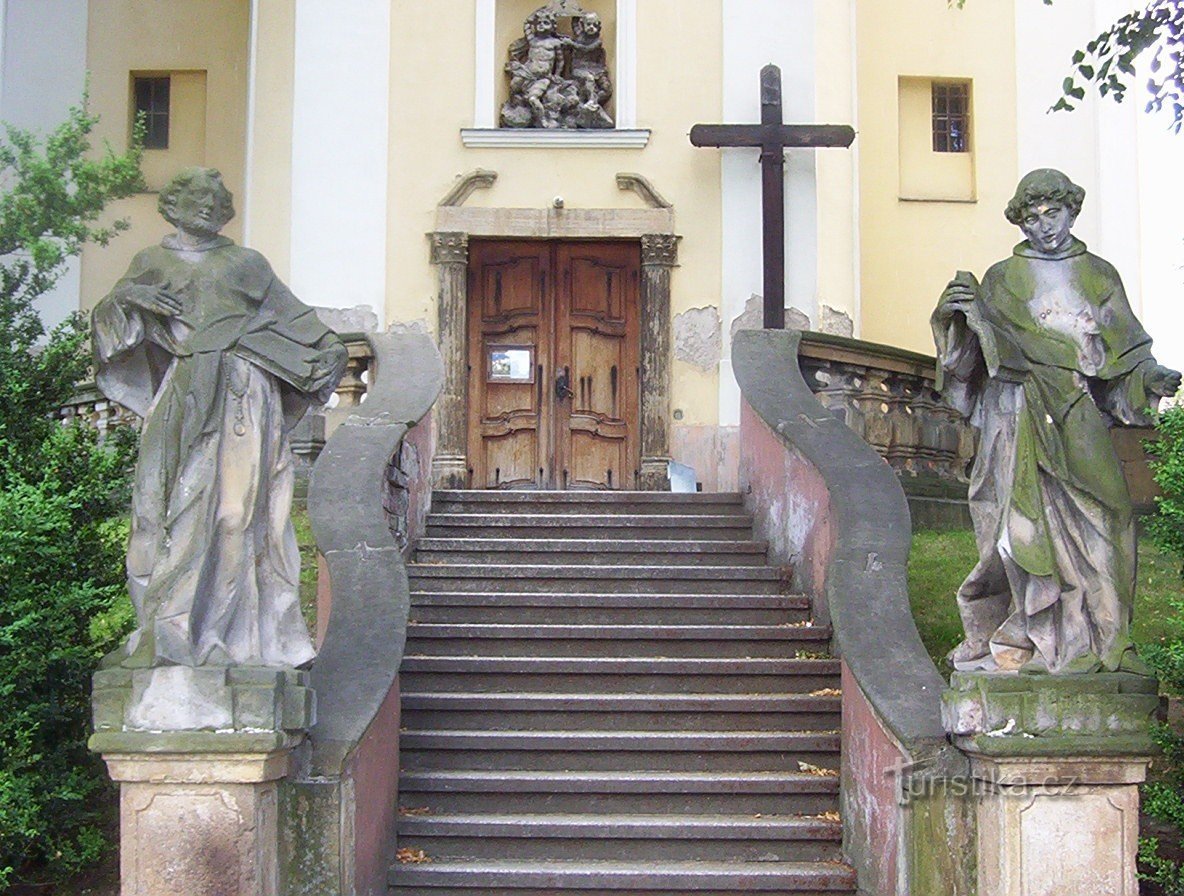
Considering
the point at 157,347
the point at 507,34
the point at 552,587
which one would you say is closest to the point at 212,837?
the point at 157,347

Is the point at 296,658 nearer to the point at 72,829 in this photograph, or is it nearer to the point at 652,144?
the point at 72,829

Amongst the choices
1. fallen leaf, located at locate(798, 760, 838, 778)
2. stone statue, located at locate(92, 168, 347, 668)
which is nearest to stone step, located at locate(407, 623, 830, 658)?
fallen leaf, located at locate(798, 760, 838, 778)

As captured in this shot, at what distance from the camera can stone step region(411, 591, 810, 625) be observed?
10.4 metres

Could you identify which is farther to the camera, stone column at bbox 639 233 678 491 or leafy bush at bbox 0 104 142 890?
stone column at bbox 639 233 678 491

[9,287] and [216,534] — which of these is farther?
[9,287]

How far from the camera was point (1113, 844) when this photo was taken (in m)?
6.91

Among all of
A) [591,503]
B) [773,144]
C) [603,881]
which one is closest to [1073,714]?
[603,881]

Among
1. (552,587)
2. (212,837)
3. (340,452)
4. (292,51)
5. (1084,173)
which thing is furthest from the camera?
(1084,173)

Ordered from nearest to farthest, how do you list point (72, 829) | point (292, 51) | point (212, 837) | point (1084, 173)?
point (212, 837), point (72, 829), point (292, 51), point (1084, 173)

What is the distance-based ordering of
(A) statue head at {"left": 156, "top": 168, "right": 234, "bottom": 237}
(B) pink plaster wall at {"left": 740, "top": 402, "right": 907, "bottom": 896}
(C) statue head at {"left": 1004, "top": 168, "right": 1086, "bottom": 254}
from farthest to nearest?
1. (B) pink plaster wall at {"left": 740, "top": 402, "right": 907, "bottom": 896}
2. (C) statue head at {"left": 1004, "top": 168, "right": 1086, "bottom": 254}
3. (A) statue head at {"left": 156, "top": 168, "right": 234, "bottom": 237}

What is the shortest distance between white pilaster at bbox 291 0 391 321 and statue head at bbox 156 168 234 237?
30.0 feet

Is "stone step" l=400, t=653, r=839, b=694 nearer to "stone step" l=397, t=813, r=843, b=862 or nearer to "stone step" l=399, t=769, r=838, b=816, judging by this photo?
"stone step" l=399, t=769, r=838, b=816

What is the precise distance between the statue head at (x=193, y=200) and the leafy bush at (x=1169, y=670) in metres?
4.42

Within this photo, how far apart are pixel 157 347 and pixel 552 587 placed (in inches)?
168
